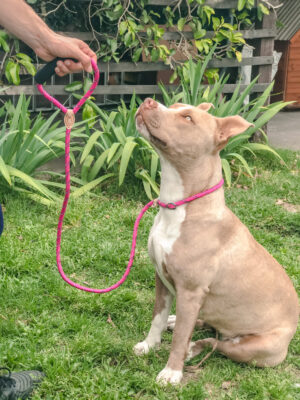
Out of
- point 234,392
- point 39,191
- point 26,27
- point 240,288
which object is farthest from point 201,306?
point 39,191

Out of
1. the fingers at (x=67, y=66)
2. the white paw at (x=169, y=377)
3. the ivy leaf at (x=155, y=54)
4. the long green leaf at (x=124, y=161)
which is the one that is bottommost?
the white paw at (x=169, y=377)

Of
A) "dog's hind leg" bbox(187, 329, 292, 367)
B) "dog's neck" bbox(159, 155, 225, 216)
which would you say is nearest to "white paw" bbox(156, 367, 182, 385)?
"dog's hind leg" bbox(187, 329, 292, 367)

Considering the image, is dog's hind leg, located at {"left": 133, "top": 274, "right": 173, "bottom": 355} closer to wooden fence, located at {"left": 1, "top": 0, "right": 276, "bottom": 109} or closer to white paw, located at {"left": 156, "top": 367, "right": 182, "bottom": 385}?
white paw, located at {"left": 156, "top": 367, "right": 182, "bottom": 385}

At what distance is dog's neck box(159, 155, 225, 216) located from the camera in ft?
9.31

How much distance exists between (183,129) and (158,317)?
3.50ft

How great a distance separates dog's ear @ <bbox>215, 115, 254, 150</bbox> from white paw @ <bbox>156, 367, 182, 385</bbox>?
1164mm

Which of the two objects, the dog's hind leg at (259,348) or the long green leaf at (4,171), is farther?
the long green leaf at (4,171)

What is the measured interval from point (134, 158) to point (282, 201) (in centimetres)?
153

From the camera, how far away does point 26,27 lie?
104 inches

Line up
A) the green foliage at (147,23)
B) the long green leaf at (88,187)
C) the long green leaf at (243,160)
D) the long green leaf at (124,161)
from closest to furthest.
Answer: the long green leaf at (124,161), the long green leaf at (88,187), the long green leaf at (243,160), the green foliage at (147,23)

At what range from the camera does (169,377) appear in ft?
9.37

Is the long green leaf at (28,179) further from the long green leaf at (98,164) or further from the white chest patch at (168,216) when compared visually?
the white chest patch at (168,216)

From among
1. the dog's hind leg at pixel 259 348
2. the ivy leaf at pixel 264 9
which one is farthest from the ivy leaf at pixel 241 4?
the dog's hind leg at pixel 259 348

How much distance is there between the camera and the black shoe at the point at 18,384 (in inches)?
104
